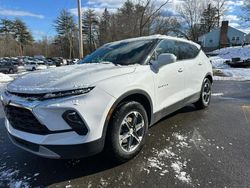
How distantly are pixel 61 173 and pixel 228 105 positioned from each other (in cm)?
478

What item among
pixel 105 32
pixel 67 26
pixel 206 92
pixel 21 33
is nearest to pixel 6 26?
pixel 21 33

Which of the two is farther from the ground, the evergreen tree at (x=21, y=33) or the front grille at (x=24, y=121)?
the evergreen tree at (x=21, y=33)

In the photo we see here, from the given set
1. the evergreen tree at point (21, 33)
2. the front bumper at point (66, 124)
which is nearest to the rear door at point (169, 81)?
the front bumper at point (66, 124)

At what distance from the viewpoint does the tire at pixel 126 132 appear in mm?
2830

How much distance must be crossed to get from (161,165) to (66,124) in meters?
1.38

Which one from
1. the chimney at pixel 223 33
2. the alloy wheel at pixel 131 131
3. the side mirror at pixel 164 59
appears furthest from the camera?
the chimney at pixel 223 33

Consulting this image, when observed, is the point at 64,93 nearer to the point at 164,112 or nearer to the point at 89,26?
the point at 164,112

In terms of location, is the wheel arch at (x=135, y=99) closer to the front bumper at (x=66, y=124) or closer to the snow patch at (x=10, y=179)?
the front bumper at (x=66, y=124)

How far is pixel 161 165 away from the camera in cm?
305

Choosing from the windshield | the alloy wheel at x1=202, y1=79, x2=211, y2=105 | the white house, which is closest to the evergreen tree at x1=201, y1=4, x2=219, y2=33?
the white house

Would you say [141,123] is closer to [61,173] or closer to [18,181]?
[61,173]

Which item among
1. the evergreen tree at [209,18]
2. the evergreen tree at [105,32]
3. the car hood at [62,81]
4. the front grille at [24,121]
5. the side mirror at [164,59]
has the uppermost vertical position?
the evergreen tree at [209,18]

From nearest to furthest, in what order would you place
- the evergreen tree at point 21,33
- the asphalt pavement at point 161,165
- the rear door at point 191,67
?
1. the asphalt pavement at point 161,165
2. the rear door at point 191,67
3. the evergreen tree at point 21,33

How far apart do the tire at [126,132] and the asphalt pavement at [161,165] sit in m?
0.17
